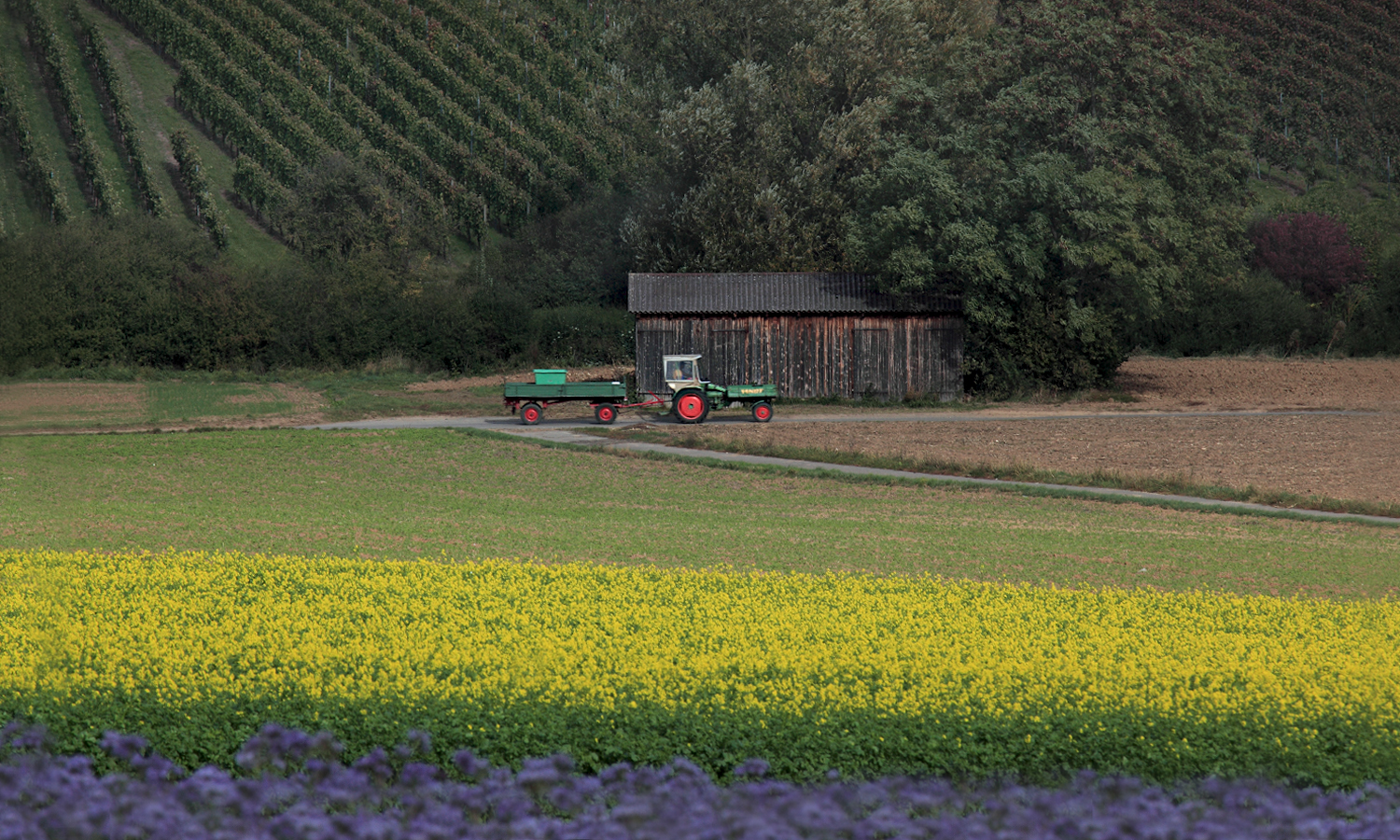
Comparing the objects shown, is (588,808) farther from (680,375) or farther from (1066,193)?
(1066,193)

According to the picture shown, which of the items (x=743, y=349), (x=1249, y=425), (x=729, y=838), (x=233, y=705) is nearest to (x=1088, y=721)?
(x=729, y=838)

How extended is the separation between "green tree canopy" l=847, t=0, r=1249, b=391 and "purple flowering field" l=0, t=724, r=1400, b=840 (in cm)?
3560

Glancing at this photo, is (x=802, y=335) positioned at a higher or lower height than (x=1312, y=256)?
A: lower

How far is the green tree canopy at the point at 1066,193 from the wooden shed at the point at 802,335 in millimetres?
1108

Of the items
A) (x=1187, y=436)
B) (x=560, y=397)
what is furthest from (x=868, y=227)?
(x=1187, y=436)

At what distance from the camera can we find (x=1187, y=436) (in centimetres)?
3069

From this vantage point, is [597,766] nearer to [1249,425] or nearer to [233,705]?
[233,705]

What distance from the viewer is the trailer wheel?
34438 millimetres

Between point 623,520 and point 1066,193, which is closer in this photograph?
point 623,520

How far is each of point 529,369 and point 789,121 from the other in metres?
17.4

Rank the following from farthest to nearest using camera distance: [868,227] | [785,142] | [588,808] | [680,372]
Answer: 1. [785,142]
2. [868,227]
3. [680,372]
4. [588,808]

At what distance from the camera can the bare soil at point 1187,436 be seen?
24.8 m

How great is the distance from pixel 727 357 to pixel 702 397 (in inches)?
235

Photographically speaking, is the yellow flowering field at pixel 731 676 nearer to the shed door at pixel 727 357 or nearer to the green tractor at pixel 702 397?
the green tractor at pixel 702 397
